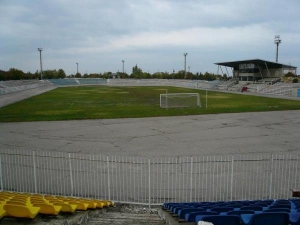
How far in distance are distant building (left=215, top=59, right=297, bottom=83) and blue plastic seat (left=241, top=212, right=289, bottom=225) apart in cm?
7772

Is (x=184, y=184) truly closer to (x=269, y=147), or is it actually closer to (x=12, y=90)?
(x=269, y=147)

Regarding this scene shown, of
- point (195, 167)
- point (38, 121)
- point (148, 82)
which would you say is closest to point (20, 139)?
point (38, 121)

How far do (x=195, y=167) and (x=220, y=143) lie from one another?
195 inches

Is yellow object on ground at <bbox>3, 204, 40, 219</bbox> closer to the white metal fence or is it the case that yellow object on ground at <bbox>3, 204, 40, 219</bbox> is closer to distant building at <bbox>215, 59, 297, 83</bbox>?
the white metal fence

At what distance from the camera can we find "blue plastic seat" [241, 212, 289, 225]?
174 inches

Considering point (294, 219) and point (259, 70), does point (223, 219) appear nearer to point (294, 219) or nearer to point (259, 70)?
point (294, 219)

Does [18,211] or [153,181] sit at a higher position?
[18,211]

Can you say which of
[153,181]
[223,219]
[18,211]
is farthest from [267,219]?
[153,181]

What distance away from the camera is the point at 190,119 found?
2747 cm

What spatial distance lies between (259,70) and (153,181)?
265ft

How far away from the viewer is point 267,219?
4.45 m

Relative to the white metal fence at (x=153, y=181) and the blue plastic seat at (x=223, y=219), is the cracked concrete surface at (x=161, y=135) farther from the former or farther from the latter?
the blue plastic seat at (x=223, y=219)

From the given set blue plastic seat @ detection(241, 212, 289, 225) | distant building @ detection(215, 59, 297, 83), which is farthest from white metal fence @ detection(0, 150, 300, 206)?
distant building @ detection(215, 59, 297, 83)

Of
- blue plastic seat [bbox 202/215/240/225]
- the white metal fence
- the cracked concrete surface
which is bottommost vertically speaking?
the white metal fence
